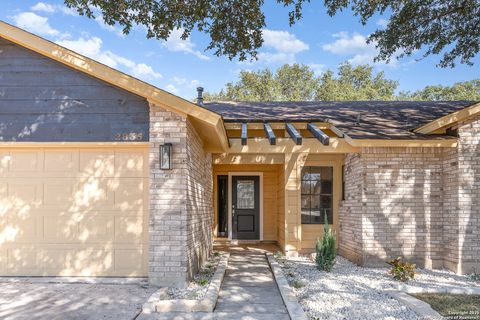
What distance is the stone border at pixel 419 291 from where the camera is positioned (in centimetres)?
484

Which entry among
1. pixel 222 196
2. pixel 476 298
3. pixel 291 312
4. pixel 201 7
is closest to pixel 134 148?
pixel 201 7

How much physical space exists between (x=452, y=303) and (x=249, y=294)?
2.76m

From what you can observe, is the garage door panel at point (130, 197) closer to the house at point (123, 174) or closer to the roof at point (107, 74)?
the house at point (123, 174)

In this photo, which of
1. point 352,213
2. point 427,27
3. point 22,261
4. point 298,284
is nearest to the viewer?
A: point 298,284

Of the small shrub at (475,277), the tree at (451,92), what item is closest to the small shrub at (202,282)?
the small shrub at (475,277)

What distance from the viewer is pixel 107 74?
6055mm

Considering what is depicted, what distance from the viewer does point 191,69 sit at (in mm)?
29047

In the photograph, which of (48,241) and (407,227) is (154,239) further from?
(407,227)

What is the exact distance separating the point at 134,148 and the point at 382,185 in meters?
4.98

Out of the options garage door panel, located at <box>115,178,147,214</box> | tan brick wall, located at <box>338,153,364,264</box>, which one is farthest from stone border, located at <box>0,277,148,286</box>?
tan brick wall, located at <box>338,153,364,264</box>

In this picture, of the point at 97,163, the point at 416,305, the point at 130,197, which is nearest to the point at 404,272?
the point at 416,305

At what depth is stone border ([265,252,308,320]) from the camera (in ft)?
15.6

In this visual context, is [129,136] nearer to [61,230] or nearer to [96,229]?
[96,229]

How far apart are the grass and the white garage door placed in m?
4.21
